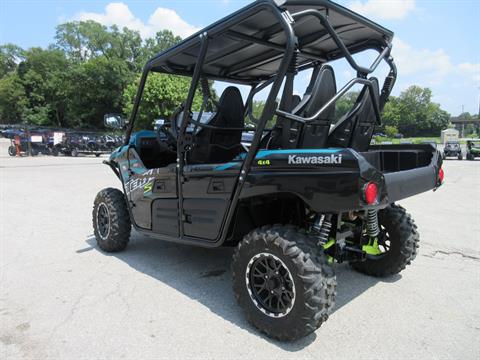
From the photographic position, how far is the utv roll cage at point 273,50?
8.99ft

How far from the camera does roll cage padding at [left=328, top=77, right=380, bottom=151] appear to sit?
3320mm

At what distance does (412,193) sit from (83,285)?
10.5 feet

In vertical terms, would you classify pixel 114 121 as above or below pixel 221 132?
above

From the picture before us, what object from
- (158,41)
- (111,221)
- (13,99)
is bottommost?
(111,221)

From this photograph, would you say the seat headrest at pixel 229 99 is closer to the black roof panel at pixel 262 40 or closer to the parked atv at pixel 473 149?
the black roof panel at pixel 262 40

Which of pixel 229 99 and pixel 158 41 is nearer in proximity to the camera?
pixel 229 99

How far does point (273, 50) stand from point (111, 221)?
2770mm

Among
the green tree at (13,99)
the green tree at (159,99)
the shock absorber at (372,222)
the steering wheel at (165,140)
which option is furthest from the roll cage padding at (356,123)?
the green tree at (13,99)

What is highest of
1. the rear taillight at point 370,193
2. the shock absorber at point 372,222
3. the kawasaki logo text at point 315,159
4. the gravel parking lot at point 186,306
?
the kawasaki logo text at point 315,159

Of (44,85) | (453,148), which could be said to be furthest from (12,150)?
(44,85)

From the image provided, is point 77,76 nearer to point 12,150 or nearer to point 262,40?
point 12,150

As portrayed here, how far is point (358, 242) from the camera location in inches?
147

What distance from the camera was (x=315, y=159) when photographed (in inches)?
100

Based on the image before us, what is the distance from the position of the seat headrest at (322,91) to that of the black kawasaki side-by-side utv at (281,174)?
0.4 inches
